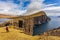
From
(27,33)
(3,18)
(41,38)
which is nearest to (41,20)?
(3,18)

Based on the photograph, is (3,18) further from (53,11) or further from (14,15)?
(53,11)

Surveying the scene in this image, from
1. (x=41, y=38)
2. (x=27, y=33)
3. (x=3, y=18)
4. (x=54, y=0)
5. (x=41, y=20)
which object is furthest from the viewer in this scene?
(x=41, y=20)

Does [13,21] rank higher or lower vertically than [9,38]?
higher

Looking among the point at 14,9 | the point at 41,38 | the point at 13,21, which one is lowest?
the point at 41,38

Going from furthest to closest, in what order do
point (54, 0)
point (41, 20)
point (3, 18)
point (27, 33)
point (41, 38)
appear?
point (41, 20)
point (3, 18)
point (54, 0)
point (27, 33)
point (41, 38)

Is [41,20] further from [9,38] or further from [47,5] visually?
[9,38]

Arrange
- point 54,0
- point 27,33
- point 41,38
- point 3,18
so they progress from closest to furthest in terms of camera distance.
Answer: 1. point 41,38
2. point 27,33
3. point 54,0
4. point 3,18

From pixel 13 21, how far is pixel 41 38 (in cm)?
332

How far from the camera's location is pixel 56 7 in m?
7.66

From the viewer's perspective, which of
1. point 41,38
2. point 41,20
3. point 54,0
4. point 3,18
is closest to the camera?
point 41,38

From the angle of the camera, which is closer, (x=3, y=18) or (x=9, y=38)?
(x=9, y=38)

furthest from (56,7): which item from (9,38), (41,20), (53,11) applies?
(9,38)

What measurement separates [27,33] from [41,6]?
201 centimetres

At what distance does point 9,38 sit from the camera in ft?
18.4
